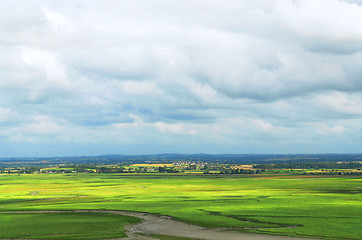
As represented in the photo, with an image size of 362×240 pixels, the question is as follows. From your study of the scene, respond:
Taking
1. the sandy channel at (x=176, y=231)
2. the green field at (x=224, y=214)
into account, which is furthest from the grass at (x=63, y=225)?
the sandy channel at (x=176, y=231)

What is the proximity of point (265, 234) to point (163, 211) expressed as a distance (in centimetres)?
2960

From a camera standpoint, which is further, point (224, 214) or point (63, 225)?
point (224, 214)

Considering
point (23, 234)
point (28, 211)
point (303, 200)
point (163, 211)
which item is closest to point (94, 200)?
point (28, 211)

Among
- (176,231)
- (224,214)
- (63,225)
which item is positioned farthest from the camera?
(224,214)

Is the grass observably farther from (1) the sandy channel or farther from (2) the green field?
(1) the sandy channel

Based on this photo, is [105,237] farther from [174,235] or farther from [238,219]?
[238,219]

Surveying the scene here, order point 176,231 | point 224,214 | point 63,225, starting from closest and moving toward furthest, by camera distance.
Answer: point 176,231, point 63,225, point 224,214

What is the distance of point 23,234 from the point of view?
64.6 meters

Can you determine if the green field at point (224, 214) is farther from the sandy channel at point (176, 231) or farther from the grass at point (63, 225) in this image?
the sandy channel at point (176, 231)

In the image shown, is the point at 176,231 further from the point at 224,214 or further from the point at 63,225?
the point at 63,225

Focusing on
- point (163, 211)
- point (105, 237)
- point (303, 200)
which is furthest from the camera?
point (303, 200)

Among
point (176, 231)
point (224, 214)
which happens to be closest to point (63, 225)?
point (176, 231)

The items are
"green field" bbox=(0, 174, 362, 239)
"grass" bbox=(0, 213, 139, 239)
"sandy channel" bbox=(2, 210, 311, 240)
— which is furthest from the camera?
"green field" bbox=(0, 174, 362, 239)

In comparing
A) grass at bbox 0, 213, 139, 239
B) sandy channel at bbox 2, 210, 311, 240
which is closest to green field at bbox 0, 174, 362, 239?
grass at bbox 0, 213, 139, 239
